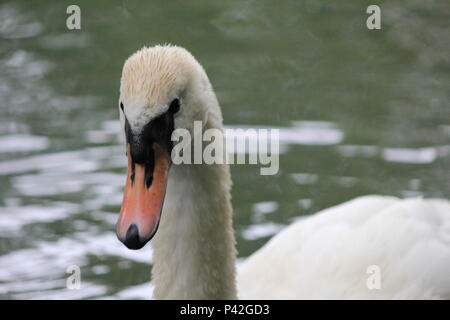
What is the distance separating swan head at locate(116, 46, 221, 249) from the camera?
12.9ft

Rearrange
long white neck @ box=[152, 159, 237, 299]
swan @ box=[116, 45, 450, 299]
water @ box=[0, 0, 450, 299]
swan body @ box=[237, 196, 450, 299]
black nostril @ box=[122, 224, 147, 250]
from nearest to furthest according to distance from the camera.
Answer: black nostril @ box=[122, 224, 147, 250] < swan @ box=[116, 45, 450, 299] < long white neck @ box=[152, 159, 237, 299] < swan body @ box=[237, 196, 450, 299] < water @ box=[0, 0, 450, 299]

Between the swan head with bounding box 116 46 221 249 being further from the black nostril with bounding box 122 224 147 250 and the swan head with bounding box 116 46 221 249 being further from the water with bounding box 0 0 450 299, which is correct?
the water with bounding box 0 0 450 299

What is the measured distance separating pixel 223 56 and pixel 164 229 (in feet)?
16.3

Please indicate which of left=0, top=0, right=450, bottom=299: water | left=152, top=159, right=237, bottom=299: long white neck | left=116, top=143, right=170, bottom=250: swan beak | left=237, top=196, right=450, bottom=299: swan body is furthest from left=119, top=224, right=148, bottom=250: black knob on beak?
left=0, top=0, right=450, bottom=299: water

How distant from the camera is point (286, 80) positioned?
8766 millimetres

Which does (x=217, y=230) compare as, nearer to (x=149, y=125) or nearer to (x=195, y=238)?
(x=195, y=238)

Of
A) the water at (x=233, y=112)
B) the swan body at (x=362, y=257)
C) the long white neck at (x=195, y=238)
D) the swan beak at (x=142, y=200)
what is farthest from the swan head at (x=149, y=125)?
the water at (x=233, y=112)

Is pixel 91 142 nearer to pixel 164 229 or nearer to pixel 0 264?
pixel 0 264

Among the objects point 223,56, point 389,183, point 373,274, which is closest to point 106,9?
point 223,56

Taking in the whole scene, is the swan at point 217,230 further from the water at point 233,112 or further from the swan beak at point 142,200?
the water at point 233,112

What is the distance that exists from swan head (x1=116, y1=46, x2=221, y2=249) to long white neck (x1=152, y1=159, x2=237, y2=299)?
208mm

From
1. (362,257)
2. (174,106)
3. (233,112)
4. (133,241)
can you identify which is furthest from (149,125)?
(233,112)

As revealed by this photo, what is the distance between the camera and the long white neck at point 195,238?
430cm

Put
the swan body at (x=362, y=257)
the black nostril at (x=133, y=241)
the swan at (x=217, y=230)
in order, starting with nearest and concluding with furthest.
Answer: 1. the black nostril at (x=133, y=241)
2. the swan at (x=217, y=230)
3. the swan body at (x=362, y=257)
